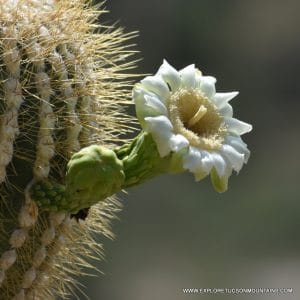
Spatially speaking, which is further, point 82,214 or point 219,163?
Answer: point 82,214

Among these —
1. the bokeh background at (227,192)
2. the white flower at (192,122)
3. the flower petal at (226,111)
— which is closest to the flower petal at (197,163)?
Answer: the white flower at (192,122)

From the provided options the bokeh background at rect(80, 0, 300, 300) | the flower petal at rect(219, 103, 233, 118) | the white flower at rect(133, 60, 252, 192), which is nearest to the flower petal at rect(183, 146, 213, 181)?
the white flower at rect(133, 60, 252, 192)

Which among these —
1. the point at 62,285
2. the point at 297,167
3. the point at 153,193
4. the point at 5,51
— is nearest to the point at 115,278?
the point at 153,193

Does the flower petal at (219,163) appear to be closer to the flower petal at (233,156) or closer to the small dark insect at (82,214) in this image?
the flower petal at (233,156)

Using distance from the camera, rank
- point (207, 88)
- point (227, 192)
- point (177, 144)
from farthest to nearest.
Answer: point (227, 192) < point (207, 88) < point (177, 144)

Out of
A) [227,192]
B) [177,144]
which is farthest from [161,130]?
[227,192]

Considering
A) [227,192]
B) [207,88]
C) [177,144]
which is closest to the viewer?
[177,144]

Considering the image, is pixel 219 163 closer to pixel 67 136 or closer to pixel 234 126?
pixel 234 126
